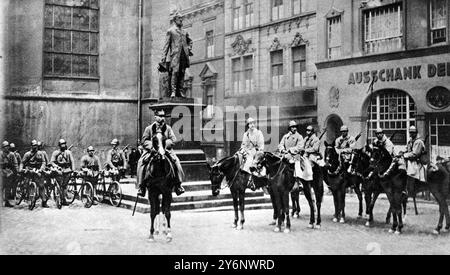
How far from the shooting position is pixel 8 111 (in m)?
19.3

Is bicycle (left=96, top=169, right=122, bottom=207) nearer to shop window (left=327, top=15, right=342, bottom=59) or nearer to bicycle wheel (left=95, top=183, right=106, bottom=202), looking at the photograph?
bicycle wheel (left=95, top=183, right=106, bottom=202)

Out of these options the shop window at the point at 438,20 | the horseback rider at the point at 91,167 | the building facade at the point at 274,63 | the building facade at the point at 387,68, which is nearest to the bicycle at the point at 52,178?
the horseback rider at the point at 91,167

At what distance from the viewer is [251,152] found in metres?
12.3

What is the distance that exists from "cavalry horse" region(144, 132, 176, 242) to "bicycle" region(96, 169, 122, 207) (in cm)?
492

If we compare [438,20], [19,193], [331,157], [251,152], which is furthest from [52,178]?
[438,20]

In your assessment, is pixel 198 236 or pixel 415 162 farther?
pixel 415 162

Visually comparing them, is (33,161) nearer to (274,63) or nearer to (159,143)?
(159,143)

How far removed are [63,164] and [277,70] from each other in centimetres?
1300

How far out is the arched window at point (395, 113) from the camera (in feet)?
64.8

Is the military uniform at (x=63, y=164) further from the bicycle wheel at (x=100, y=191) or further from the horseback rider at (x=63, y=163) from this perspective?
the bicycle wheel at (x=100, y=191)

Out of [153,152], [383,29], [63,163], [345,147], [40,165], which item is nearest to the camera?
[153,152]

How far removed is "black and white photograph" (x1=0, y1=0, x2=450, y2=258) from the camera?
419 inches
